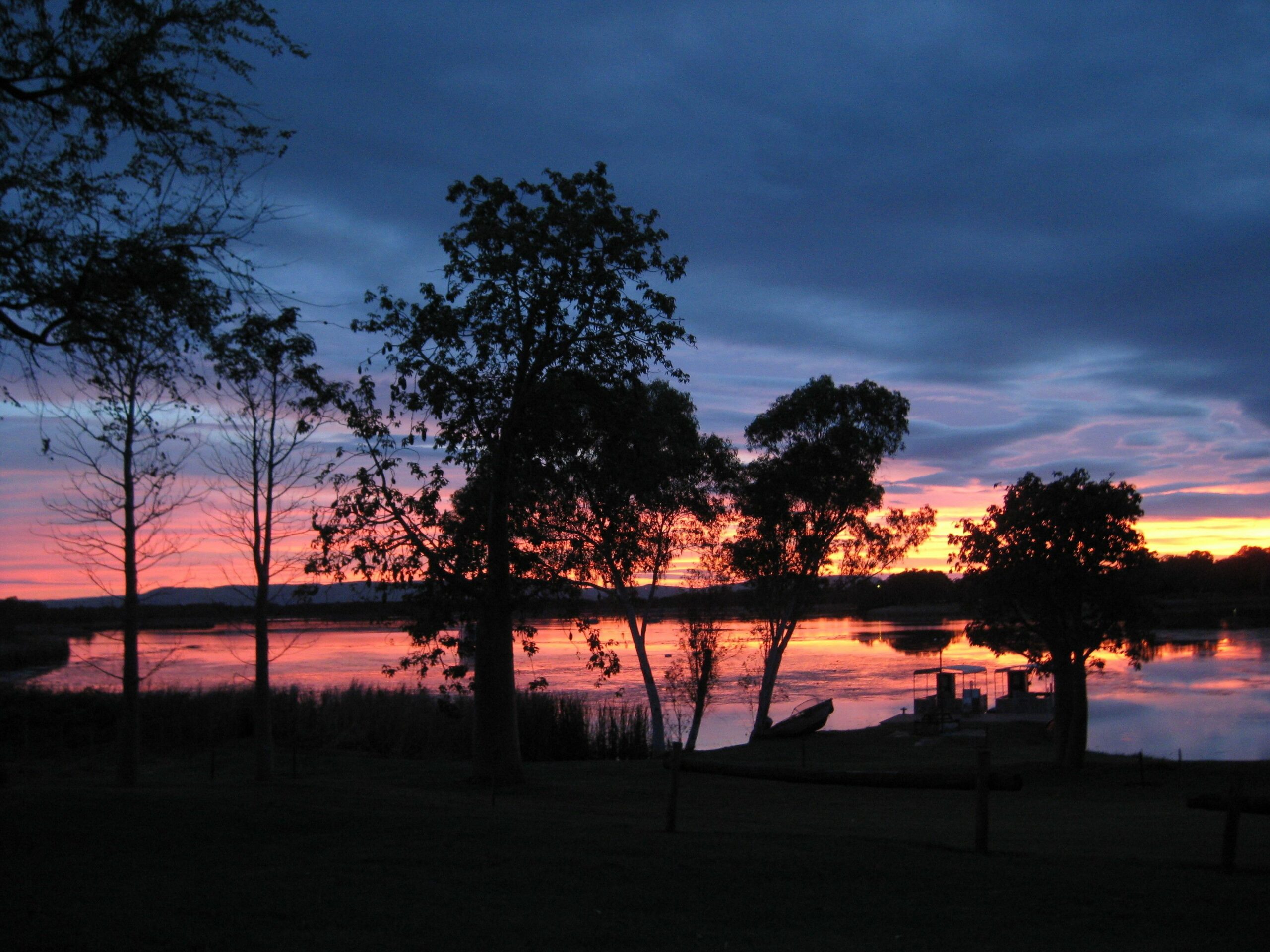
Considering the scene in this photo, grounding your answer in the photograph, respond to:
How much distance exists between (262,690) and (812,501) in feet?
54.6

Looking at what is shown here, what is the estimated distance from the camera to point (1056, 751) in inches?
816

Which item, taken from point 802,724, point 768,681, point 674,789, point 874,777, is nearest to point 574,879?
point 674,789

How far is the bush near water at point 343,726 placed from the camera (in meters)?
27.3

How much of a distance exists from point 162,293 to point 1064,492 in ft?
60.2

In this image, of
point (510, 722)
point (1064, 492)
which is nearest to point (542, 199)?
point (510, 722)

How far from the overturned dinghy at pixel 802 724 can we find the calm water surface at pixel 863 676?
10.1 feet

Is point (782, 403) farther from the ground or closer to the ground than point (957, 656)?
farther from the ground

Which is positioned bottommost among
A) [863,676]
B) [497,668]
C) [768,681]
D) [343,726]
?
[863,676]

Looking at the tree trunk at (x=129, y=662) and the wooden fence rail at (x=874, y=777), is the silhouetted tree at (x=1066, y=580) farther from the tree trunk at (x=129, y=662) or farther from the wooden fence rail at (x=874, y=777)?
the tree trunk at (x=129, y=662)

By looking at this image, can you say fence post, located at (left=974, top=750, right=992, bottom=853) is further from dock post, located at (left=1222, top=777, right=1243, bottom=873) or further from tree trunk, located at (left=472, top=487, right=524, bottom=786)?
tree trunk, located at (left=472, top=487, right=524, bottom=786)

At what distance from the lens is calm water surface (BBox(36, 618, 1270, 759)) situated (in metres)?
32.3

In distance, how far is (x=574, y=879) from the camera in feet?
25.8

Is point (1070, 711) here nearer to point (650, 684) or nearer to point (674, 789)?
point (650, 684)

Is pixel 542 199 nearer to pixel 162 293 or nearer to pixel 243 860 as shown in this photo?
pixel 162 293
